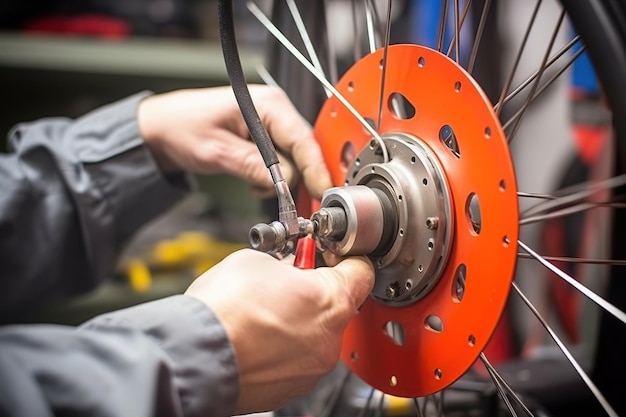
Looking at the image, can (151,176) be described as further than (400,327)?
Yes

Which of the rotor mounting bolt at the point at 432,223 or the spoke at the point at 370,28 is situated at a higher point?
the spoke at the point at 370,28

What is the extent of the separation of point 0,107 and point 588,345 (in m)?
1.18

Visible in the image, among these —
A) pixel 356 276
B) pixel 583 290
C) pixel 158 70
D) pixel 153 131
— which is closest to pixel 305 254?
pixel 356 276

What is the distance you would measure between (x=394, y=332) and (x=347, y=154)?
134mm

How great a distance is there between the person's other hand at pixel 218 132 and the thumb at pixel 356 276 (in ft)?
0.45

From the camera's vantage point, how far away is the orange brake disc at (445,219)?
0.37 m

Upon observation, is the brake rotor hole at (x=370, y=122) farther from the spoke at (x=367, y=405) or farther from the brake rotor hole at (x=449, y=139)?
the spoke at (x=367, y=405)

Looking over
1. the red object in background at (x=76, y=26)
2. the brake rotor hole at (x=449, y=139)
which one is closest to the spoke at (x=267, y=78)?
the brake rotor hole at (x=449, y=139)

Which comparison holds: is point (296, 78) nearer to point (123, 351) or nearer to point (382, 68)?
point (382, 68)

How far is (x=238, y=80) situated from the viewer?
17.2 inches

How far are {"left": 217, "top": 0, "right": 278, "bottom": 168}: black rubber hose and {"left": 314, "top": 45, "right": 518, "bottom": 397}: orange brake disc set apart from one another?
65mm

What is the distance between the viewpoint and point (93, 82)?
129 centimetres

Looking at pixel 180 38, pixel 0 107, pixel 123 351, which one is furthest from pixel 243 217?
pixel 123 351

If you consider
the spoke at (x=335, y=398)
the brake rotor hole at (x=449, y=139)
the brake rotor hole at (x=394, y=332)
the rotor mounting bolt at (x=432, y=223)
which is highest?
the brake rotor hole at (x=449, y=139)
